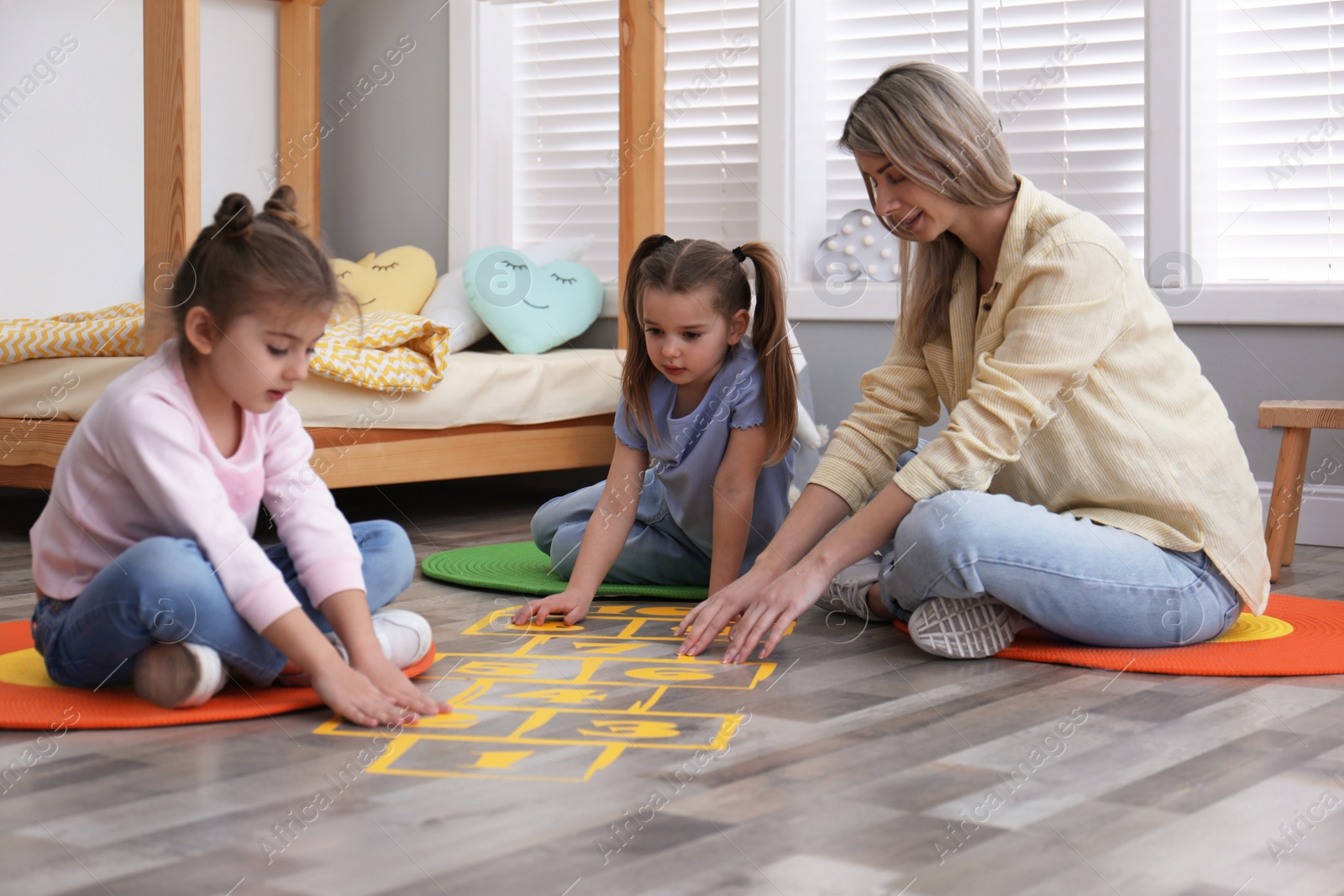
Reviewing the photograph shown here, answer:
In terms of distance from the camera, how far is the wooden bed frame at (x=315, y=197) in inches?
85.5

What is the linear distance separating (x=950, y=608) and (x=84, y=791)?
909 mm

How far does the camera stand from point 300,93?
11.8ft

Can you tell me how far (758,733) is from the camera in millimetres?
1188

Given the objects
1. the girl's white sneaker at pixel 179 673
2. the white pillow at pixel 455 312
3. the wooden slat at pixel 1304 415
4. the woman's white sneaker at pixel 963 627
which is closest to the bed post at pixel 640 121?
the white pillow at pixel 455 312

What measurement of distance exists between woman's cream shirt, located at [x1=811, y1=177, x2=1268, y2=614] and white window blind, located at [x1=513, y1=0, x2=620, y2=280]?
205 cm

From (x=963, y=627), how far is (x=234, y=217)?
89cm

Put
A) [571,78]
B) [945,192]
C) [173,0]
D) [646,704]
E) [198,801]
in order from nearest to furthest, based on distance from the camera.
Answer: [198,801]
[646,704]
[945,192]
[173,0]
[571,78]

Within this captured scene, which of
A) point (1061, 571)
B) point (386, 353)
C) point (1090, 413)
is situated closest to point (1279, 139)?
point (1090, 413)

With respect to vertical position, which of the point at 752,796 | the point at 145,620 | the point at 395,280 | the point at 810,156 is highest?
the point at 810,156

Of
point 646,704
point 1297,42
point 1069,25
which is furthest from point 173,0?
point 1297,42

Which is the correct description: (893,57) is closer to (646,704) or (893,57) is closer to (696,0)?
(696,0)

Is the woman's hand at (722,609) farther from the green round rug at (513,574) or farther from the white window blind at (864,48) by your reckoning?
the white window blind at (864,48)

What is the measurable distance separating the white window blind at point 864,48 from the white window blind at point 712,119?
7.6 inches

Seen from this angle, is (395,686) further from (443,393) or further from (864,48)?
(864,48)
